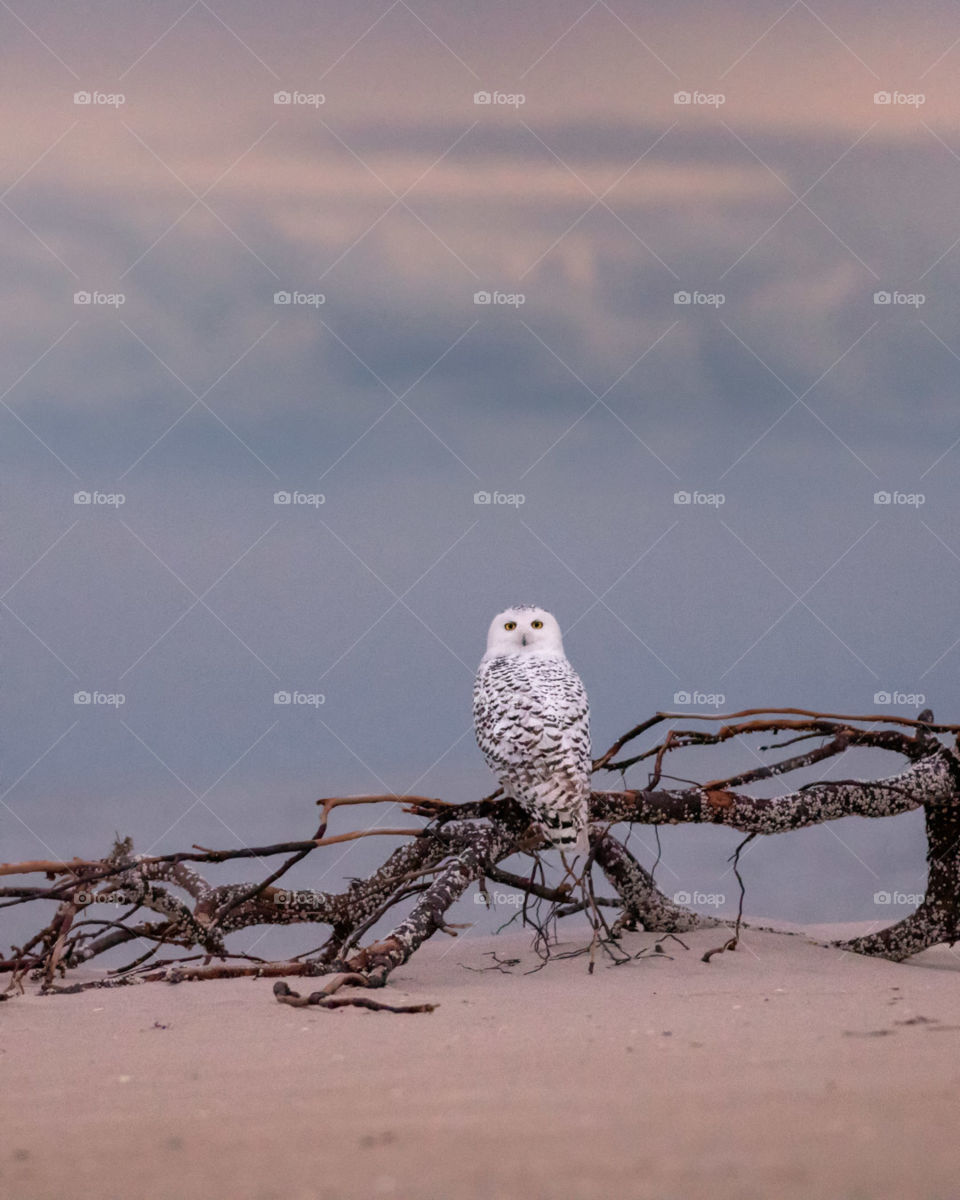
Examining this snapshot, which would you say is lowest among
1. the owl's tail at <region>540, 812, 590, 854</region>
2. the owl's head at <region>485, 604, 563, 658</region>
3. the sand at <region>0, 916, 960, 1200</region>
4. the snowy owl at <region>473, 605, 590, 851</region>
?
the sand at <region>0, 916, 960, 1200</region>

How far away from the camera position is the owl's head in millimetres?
6398

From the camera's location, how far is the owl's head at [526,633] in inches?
252

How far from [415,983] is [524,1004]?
756 millimetres

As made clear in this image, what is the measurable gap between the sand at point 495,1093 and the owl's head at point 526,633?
6.98 feet

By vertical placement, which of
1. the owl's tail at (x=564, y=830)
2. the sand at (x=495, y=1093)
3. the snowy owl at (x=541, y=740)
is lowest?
the sand at (x=495, y=1093)

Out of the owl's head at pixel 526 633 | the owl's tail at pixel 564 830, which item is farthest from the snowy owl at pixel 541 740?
the owl's head at pixel 526 633

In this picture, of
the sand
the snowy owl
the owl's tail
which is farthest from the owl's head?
the sand

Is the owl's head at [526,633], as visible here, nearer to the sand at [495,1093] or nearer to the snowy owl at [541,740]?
the snowy owl at [541,740]

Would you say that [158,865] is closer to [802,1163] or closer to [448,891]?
[448,891]

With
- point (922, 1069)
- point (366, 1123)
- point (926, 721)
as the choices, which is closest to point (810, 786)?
point (926, 721)

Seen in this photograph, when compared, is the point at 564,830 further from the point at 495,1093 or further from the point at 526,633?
the point at 495,1093

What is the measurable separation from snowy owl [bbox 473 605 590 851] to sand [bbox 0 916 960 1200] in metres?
0.72

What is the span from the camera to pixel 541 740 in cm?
495

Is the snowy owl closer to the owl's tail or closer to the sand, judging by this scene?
the owl's tail
